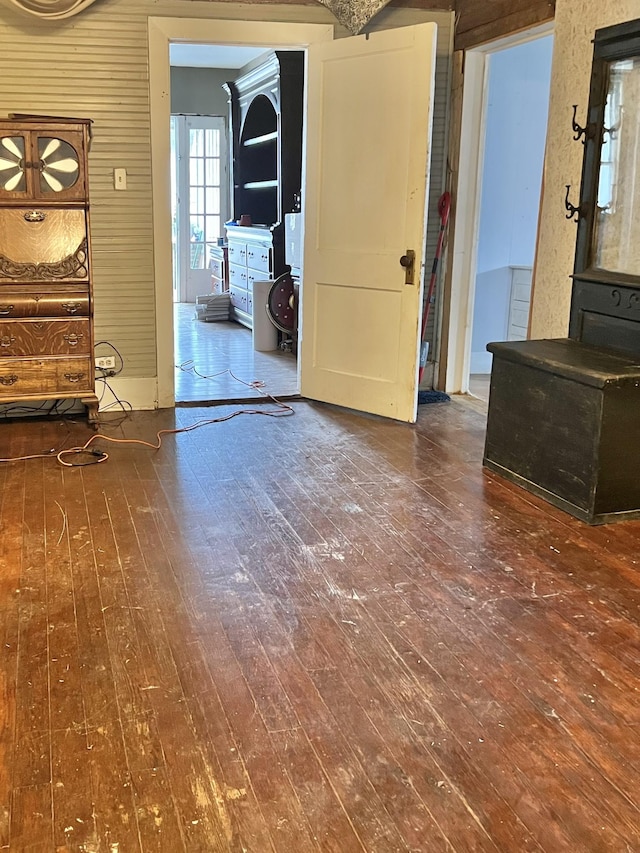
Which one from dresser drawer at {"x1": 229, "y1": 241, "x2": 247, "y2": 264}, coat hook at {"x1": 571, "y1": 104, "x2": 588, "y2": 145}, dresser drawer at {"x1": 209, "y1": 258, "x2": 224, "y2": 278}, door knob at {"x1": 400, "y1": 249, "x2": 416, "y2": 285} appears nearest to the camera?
coat hook at {"x1": 571, "y1": 104, "x2": 588, "y2": 145}

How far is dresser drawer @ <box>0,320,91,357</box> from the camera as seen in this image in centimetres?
451

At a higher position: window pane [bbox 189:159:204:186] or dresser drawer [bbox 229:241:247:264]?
window pane [bbox 189:159:204:186]

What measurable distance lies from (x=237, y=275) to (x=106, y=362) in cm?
385

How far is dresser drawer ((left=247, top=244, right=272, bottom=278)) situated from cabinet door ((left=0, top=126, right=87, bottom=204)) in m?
3.23

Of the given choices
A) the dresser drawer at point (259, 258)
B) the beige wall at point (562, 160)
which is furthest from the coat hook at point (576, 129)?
the dresser drawer at point (259, 258)

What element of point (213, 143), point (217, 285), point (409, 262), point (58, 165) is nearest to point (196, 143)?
point (213, 143)

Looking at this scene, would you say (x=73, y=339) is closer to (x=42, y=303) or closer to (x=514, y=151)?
(x=42, y=303)

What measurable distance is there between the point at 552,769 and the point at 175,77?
9.58m

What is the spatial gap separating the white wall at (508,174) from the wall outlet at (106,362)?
118 inches

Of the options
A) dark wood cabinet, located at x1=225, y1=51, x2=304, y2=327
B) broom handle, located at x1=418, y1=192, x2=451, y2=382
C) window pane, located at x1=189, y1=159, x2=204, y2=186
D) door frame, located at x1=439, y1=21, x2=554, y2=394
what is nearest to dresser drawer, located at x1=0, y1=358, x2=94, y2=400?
broom handle, located at x1=418, y1=192, x2=451, y2=382

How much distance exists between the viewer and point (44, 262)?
14.9ft

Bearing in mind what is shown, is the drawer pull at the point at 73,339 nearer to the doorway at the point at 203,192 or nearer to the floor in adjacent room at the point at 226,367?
the floor in adjacent room at the point at 226,367

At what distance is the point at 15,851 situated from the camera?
1690 mm

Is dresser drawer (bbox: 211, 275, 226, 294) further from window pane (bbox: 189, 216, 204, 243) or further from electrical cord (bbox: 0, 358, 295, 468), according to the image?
electrical cord (bbox: 0, 358, 295, 468)
